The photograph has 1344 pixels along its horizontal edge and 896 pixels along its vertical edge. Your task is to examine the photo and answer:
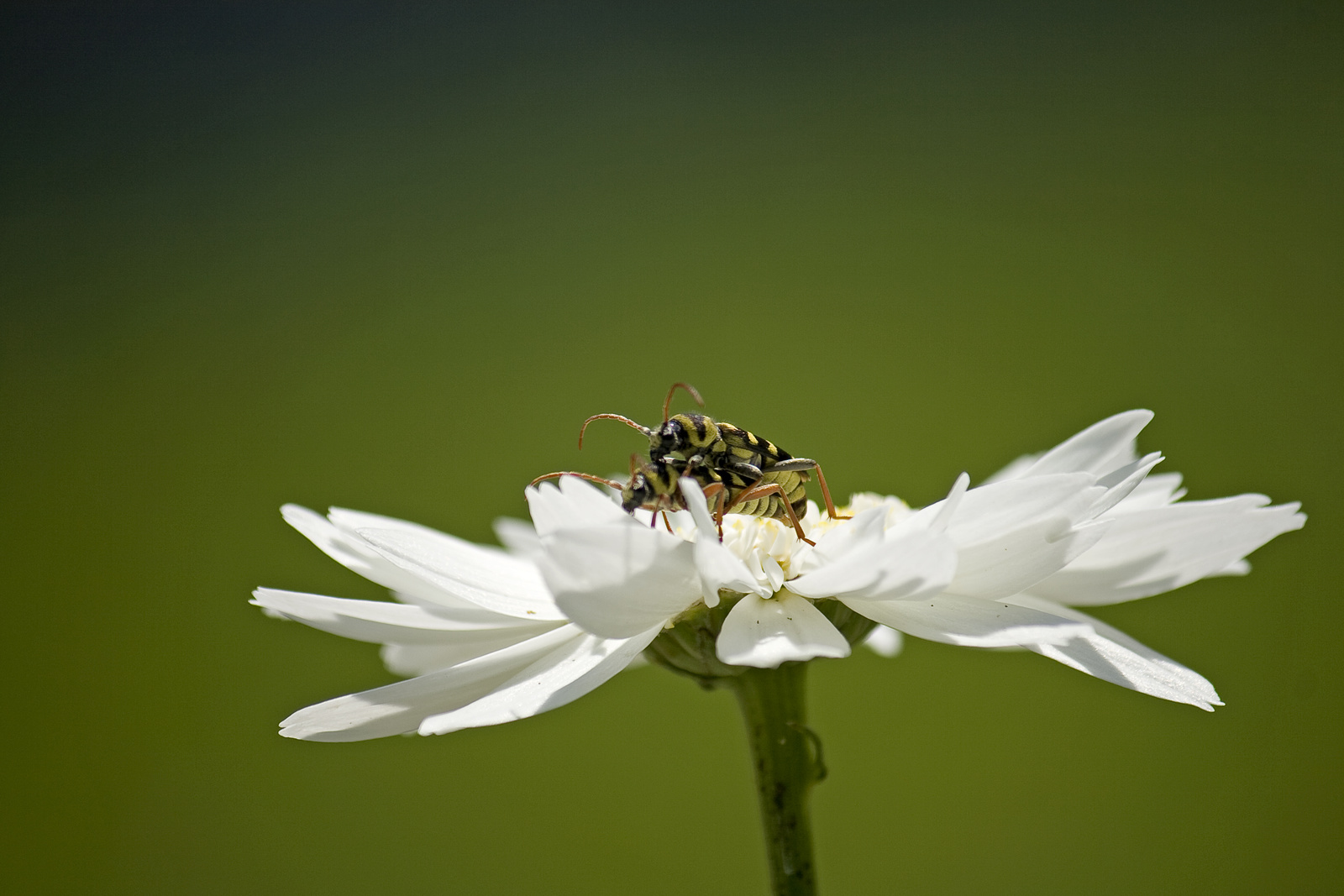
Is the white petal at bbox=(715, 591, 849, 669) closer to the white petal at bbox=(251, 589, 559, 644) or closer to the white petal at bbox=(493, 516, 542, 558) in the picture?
the white petal at bbox=(251, 589, 559, 644)

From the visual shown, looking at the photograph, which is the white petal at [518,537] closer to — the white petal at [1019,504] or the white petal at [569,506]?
the white petal at [569,506]

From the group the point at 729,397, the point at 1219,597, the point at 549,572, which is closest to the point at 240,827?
the point at 729,397

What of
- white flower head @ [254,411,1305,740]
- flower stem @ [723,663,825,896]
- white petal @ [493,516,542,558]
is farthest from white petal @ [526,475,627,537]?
white petal @ [493,516,542,558]

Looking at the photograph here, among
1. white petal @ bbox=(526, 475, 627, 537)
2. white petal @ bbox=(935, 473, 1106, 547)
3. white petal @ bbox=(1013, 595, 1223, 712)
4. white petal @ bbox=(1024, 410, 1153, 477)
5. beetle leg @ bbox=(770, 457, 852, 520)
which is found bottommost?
white petal @ bbox=(1013, 595, 1223, 712)

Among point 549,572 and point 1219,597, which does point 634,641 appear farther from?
point 1219,597

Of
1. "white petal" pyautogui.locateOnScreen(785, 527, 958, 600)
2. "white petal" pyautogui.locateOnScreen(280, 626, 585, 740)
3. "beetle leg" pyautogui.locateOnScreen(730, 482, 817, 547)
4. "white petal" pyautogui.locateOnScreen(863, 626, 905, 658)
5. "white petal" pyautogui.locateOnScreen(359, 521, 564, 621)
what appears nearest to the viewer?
"white petal" pyautogui.locateOnScreen(785, 527, 958, 600)

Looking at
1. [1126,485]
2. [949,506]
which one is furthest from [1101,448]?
[949,506]

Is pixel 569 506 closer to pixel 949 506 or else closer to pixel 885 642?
pixel 949 506
